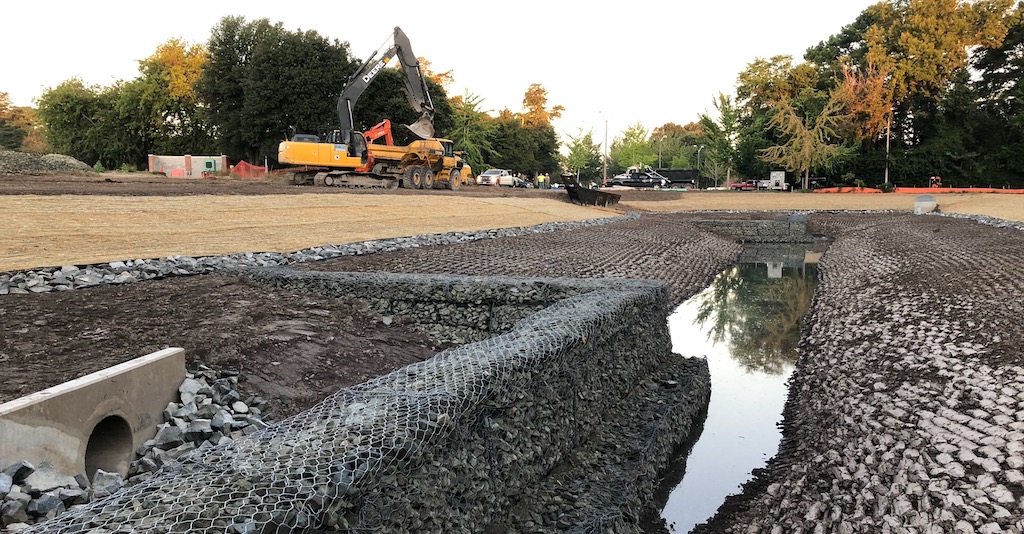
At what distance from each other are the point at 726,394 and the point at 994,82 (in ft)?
168

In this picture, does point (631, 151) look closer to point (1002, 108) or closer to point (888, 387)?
point (1002, 108)

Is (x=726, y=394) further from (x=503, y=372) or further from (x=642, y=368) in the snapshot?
(x=503, y=372)

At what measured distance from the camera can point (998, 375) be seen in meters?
5.82

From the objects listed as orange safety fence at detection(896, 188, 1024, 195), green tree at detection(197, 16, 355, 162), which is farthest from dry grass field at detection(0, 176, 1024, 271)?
green tree at detection(197, 16, 355, 162)

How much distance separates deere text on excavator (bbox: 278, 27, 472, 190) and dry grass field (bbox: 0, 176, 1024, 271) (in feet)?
9.43

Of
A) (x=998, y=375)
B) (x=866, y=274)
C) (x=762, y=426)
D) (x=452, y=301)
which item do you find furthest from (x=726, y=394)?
(x=866, y=274)

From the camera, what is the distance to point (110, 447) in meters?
4.26

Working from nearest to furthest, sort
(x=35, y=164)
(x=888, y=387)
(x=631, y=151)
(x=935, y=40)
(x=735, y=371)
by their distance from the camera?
(x=888, y=387) → (x=735, y=371) → (x=35, y=164) → (x=935, y=40) → (x=631, y=151)

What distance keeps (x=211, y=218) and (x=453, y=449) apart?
11.2 meters

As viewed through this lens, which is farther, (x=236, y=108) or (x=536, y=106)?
(x=536, y=106)

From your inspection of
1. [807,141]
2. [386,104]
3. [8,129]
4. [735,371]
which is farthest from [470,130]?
[735,371]

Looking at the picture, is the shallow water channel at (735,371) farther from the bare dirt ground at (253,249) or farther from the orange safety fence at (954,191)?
the orange safety fence at (954,191)

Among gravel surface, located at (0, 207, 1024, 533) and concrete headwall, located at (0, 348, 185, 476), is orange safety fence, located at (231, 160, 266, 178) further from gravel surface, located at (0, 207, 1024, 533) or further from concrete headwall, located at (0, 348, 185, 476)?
concrete headwall, located at (0, 348, 185, 476)

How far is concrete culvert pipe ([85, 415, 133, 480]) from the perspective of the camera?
13.5 ft
